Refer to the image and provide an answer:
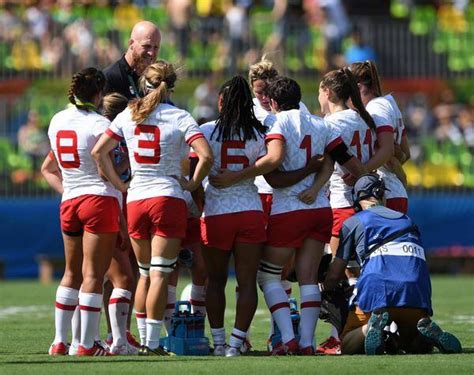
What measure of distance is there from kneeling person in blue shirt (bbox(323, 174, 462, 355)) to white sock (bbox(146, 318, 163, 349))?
141cm

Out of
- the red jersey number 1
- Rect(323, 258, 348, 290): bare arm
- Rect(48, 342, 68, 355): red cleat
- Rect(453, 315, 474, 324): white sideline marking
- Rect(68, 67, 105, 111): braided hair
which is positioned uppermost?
Rect(68, 67, 105, 111): braided hair

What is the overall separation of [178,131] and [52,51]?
16.0 metres

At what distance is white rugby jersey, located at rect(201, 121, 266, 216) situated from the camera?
34.0 feet

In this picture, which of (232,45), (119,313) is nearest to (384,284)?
(119,313)

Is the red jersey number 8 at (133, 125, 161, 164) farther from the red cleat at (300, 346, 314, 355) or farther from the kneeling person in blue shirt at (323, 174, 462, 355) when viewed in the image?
the red cleat at (300, 346, 314, 355)

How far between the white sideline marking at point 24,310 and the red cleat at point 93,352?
179 inches

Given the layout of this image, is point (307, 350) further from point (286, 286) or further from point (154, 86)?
point (154, 86)

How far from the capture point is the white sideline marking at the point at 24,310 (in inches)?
602

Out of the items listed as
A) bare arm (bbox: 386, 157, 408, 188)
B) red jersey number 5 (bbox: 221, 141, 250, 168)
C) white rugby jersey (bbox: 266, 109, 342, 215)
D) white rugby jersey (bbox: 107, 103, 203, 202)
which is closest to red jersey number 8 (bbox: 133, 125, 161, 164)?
white rugby jersey (bbox: 107, 103, 203, 202)

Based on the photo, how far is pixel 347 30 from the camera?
86.8 feet

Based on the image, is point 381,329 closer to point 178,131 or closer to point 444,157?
point 178,131

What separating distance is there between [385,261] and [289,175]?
1023 millimetres

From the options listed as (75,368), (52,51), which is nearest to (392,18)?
(52,51)

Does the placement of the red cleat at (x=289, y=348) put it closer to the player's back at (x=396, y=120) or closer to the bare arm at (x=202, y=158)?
the bare arm at (x=202, y=158)
